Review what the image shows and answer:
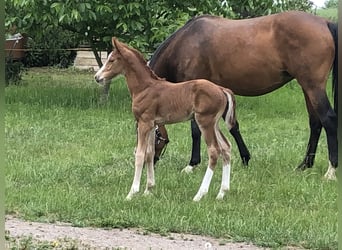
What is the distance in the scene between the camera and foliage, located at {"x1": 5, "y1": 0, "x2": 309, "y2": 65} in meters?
12.2

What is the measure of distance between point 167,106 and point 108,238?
5.83 feet

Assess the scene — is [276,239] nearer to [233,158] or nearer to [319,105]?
[319,105]

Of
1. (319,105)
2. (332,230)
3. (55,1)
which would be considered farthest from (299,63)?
(55,1)

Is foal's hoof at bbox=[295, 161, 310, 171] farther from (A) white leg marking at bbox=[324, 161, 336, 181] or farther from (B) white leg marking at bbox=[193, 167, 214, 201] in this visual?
(B) white leg marking at bbox=[193, 167, 214, 201]

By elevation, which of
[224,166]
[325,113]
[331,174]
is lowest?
[331,174]

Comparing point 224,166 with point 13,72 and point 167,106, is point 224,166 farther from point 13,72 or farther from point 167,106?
point 13,72

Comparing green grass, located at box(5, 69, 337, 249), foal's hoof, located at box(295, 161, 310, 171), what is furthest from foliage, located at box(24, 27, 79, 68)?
foal's hoof, located at box(295, 161, 310, 171)

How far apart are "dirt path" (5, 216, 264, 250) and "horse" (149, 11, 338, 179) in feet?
8.44

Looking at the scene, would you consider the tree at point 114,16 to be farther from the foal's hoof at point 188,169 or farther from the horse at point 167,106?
the horse at point 167,106

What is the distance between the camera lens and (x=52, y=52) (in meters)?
22.0

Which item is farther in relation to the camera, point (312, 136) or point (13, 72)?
point (13, 72)

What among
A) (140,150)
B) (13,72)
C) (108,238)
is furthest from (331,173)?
(13,72)

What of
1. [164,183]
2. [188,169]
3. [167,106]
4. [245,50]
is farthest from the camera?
[245,50]

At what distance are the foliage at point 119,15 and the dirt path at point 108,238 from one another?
24.2 ft
